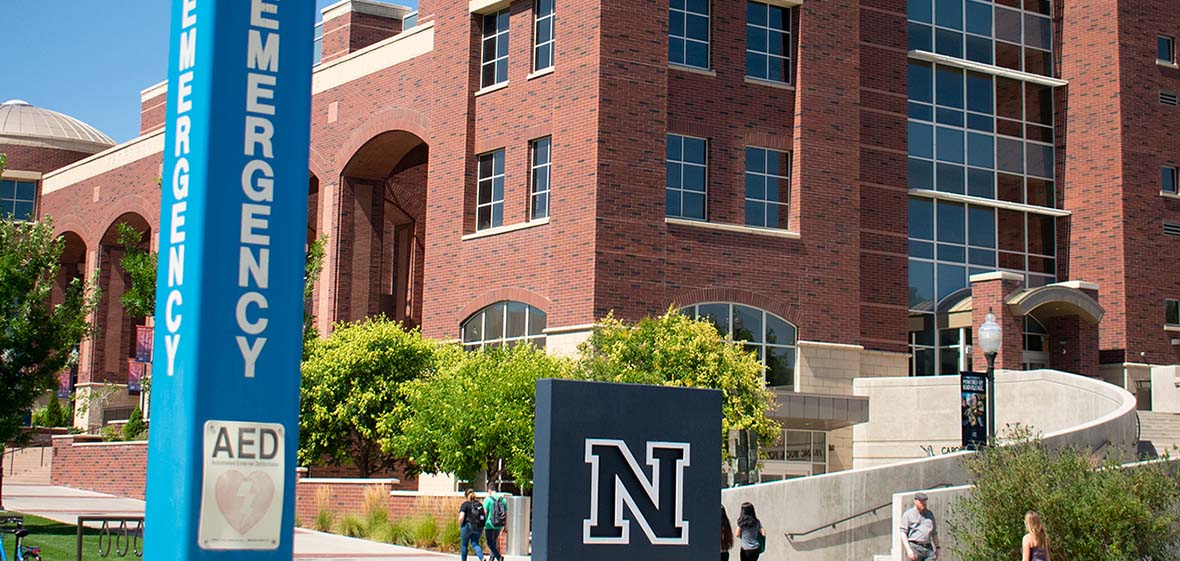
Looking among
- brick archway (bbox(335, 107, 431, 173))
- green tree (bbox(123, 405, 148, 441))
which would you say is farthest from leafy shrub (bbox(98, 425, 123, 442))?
brick archway (bbox(335, 107, 431, 173))

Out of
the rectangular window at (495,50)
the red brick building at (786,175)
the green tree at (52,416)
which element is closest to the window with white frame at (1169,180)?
the red brick building at (786,175)

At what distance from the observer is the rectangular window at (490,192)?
37.8 meters

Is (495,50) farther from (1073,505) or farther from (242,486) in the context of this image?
(242,486)

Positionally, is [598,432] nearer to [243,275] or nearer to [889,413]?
[243,275]

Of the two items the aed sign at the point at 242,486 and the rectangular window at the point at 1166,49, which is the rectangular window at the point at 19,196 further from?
the aed sign at the point at 242,486

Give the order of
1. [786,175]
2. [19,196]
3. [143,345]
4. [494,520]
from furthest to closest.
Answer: [19,196] → [143,345] → [786,175] → [494,520]

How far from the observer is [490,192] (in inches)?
1502

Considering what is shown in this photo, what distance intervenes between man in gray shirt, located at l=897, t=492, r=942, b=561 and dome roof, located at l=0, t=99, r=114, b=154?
57648 millimetres

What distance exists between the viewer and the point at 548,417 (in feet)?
33.6

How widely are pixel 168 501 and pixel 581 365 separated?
2224 centimetres

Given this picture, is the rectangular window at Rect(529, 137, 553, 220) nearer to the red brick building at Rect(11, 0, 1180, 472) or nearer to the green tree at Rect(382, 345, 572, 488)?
the red brick building at Rect(11, 0, 1180, 472)

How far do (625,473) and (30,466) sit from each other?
41.9 meters

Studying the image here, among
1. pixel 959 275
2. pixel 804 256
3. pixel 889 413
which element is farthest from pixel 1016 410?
pixel 959 275

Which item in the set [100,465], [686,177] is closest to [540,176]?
[686,177]
